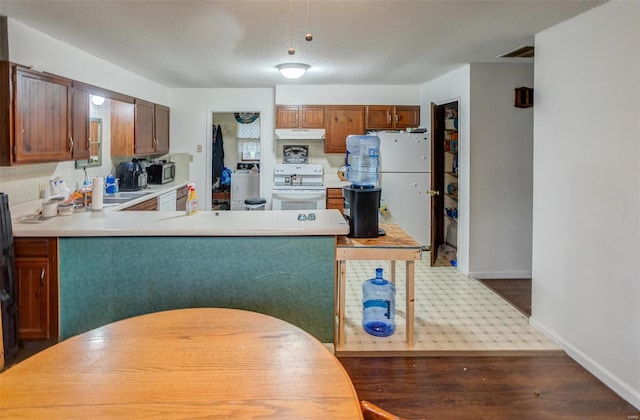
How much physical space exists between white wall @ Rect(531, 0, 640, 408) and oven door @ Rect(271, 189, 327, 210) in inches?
117

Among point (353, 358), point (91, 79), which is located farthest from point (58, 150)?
point (353, 358)

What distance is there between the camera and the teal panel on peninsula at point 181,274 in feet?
8.01

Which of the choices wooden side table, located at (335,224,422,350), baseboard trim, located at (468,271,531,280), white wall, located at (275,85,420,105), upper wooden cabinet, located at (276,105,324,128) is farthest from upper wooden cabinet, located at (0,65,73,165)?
baseboard trim, located at (468,271,531,280)

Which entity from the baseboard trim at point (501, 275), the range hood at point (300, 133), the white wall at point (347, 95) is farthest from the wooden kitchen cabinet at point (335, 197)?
the baseboard trim at point (501, 275)

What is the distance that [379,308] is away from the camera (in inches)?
122

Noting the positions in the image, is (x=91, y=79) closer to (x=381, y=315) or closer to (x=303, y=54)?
(x=303, y=54)

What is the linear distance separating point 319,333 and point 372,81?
12.5 feet

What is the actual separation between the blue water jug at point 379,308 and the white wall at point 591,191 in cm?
108

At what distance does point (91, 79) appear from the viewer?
3.90 metres

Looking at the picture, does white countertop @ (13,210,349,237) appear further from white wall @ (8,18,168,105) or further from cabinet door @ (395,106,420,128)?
cabinet door @ (395,106,420,128)

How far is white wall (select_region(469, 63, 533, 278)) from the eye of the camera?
166 inches

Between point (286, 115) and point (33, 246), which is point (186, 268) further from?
point (286, 115)

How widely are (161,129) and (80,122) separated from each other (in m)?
2.16

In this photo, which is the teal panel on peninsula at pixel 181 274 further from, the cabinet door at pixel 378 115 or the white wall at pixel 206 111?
the white wall at pixel 206 111
